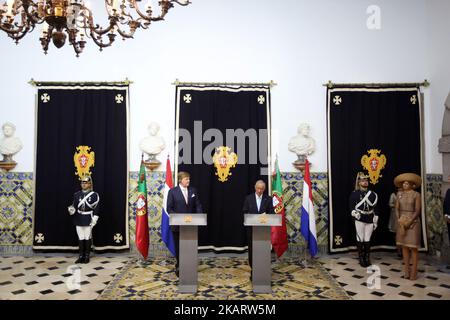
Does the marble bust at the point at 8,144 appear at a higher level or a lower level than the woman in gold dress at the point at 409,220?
higher

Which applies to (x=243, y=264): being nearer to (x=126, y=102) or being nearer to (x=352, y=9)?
(x=126, y=102)

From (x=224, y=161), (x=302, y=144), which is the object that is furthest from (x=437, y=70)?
(x=224, y=161)

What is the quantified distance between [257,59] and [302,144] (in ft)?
6.92

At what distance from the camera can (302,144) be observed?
24.6 feet

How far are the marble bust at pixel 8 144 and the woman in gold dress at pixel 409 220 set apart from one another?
7.72 metres

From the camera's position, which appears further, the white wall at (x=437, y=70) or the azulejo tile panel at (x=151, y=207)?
the azulejo tile panel at (x=151, y=207)

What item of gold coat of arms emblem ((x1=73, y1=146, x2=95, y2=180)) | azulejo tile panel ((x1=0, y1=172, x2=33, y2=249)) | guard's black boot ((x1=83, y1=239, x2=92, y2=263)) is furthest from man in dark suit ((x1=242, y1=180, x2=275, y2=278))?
azulejo tile panel ((x1=0, y1=172, x2=33, y2=249))

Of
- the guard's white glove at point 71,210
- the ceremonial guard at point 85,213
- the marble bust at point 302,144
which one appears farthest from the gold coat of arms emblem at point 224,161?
the guard's white glove at point 71,210

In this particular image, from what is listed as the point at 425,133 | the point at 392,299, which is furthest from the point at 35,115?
the point at 425,133

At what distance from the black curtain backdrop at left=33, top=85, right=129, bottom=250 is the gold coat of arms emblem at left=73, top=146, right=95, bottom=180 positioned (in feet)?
0.29

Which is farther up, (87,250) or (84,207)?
(84,207)

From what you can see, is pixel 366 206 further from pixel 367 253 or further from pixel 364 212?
pixel 367 253

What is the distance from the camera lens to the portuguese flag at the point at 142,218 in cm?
685

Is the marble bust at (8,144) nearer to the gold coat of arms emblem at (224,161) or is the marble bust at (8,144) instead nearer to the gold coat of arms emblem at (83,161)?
the gold coat of arms emblem at (83,161)
